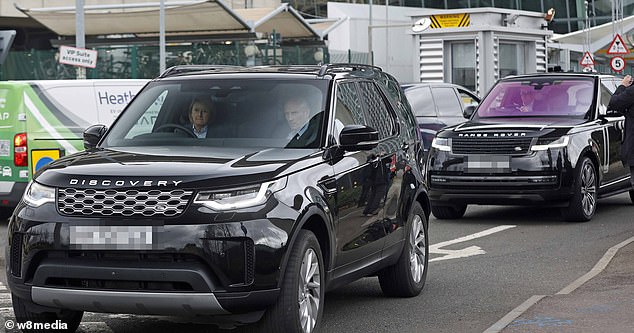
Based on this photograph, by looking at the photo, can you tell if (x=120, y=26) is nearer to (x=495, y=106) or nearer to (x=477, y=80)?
(x=477, y=80)

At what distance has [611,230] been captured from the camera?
44.8 feet

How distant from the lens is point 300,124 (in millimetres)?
7980

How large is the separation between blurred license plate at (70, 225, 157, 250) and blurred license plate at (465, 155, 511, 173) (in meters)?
8.24

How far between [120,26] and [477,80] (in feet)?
53.7

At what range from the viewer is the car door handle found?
7.43 meters

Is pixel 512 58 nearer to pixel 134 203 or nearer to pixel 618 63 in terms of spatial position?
pixel 618 63

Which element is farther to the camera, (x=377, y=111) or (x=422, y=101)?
(x=422, y=101)

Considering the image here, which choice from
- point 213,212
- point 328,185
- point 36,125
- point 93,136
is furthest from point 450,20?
point 213,212

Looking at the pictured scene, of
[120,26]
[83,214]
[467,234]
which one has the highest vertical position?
[120,26]

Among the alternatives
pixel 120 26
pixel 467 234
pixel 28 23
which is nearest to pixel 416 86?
pixel 467 234

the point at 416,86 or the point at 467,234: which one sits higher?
the point at 416,86

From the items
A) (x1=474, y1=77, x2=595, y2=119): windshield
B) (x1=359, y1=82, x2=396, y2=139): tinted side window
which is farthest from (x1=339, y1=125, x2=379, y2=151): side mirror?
(x1=474, y1=77, x2=595, y2=119): windshield

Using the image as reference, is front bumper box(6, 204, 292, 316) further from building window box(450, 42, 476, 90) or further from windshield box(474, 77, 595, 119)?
building window box(450, 42, 476, 90)

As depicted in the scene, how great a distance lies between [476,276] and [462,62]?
67.3 ft
